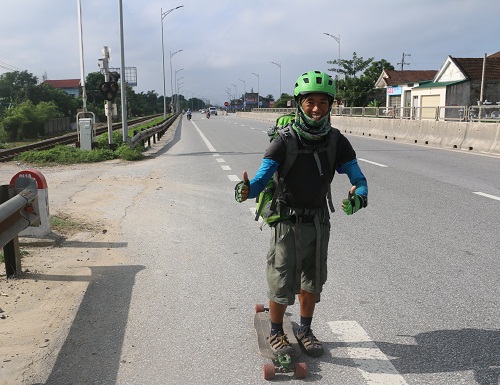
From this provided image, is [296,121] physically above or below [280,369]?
above

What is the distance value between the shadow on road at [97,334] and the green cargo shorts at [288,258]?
110cm

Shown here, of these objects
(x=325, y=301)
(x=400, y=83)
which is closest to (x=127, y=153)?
(x=325, y=301)

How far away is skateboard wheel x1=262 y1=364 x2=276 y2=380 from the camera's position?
2993 millimetres

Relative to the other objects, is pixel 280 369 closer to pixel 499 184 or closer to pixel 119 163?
pixel 499 184

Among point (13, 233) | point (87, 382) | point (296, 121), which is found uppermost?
point (296, 121)

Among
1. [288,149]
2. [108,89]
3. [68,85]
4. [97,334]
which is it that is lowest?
[97,334]

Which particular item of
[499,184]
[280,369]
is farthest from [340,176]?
[280,369]

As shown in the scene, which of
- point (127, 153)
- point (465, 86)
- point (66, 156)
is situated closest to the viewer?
point (66, 156)

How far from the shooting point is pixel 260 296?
4293 millimetres

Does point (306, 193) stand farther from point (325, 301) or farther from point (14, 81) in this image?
Result: point (14, 81)

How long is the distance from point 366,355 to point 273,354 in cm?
60

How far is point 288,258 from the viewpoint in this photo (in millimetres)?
3117

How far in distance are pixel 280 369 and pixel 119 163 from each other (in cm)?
1252

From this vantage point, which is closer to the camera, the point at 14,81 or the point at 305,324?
the point at 305,324
